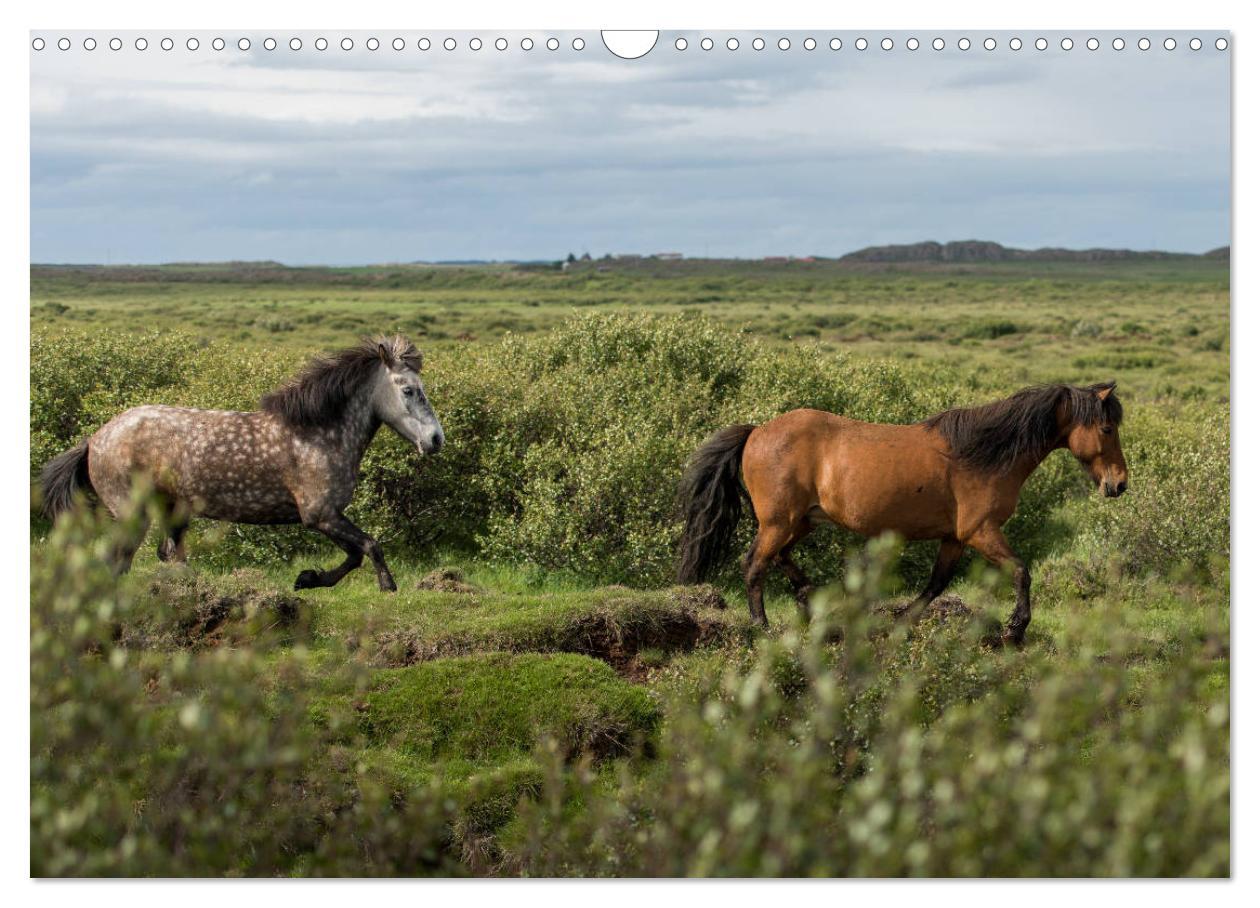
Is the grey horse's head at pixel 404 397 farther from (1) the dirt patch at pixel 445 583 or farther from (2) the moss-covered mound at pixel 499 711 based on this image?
(1) the dirt patch at pixel 445 583

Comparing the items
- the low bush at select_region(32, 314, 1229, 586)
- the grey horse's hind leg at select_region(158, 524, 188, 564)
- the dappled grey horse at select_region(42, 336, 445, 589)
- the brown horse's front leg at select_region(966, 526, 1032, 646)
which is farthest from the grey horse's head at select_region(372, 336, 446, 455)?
the brown horse's front leg at select_region(966, 526, 1032, 646)

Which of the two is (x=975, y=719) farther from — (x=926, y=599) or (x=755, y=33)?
(x=926, y=599)

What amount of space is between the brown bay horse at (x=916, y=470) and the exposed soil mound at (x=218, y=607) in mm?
3940

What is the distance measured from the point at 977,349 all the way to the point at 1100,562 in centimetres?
4352

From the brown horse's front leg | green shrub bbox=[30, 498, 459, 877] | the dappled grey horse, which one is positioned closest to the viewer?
green shrub bbox=[30, 498, 459, 877]

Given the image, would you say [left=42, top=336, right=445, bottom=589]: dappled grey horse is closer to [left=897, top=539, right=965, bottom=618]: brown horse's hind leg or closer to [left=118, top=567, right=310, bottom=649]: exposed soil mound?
[left=118, top=567, right=310, bottom=649]: exposed soil mound

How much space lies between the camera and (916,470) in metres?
12.0

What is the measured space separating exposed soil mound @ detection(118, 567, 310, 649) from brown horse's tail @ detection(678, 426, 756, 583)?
3600 millimetres

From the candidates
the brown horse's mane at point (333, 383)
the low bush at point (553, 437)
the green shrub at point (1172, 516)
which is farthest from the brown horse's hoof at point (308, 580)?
the green shrub at point (1172, 516)

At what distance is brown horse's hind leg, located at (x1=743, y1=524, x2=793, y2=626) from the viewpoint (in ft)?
40.7

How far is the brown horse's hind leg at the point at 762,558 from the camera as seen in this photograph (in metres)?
12.4

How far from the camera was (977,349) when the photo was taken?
2267 inches

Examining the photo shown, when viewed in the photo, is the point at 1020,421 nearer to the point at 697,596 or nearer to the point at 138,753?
the point at 697,596

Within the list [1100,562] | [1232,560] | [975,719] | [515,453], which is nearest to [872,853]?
[975,719]
